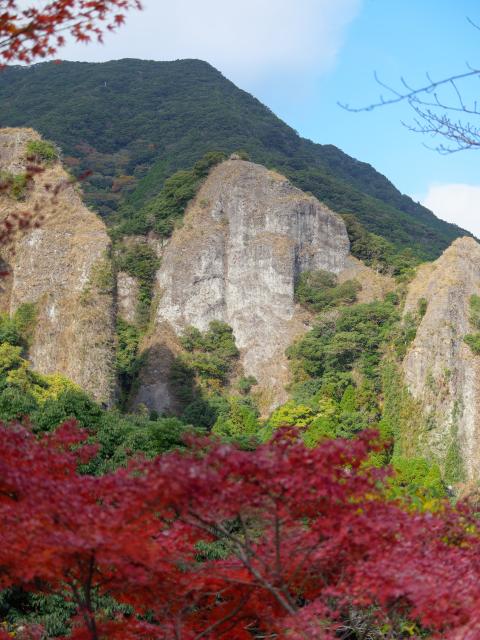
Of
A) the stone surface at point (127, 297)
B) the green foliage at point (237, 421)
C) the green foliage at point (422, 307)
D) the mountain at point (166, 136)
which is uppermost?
the mountain at point (166, 136)

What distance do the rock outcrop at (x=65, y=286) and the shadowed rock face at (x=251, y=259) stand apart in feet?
26.5

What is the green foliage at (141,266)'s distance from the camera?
5866 centimetres

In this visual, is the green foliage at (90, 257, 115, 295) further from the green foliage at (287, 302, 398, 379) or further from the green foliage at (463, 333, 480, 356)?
the green foliage at (463, 333, 480, 356)

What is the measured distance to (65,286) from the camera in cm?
5009

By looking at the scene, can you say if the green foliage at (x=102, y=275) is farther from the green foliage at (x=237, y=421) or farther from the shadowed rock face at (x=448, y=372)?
the shadowed rock face at (x=448, y=372)

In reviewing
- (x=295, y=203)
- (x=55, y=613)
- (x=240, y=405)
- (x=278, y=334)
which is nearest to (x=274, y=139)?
(x=295, y=203)

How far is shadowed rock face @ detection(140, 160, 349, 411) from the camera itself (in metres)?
55.0

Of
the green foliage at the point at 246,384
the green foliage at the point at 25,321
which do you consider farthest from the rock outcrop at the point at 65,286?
the green foliage at the point at 246,384

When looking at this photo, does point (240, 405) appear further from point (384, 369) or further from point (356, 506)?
point (356, 506)

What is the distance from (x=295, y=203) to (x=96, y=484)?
2134 inches

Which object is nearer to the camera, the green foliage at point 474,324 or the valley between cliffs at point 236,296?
the valley between cliffs at point 236,296

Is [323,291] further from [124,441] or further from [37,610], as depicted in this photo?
[37,610]

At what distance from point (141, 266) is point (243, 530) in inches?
2126

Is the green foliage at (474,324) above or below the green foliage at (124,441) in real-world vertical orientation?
above
